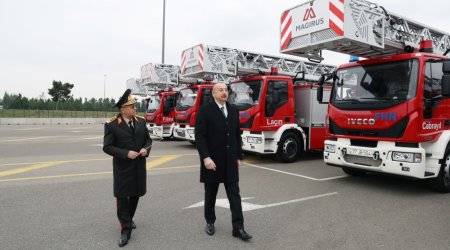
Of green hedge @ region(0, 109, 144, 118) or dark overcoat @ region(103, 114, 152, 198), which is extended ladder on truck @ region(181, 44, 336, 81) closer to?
dark overcoat @ region(103, 114, 152, 198)

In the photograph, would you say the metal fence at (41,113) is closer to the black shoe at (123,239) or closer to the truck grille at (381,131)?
the truck grille at (381,131)

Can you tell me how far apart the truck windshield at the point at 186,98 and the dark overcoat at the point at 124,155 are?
29.2ft

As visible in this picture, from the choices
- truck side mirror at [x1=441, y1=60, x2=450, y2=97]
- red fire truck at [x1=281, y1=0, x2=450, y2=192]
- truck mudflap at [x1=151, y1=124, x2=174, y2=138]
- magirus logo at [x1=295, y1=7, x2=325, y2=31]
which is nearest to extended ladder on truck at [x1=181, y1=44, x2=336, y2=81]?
truck mudflap at [x1=151, y1=124, x2=174, y2=138]

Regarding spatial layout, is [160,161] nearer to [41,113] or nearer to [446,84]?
[446,84]

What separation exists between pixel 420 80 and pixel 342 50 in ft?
5.09

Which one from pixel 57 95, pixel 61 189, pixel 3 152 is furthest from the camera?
pixel 57 95

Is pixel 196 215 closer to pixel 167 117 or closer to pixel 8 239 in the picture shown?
pixel 8 239

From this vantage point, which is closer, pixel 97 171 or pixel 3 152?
pixel 97 171

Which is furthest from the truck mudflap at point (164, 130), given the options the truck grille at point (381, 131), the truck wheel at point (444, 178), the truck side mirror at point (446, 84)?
the truck side mirror at point (446, 84)

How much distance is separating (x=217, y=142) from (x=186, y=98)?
31.3 ft

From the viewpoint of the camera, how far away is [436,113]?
19.0ft

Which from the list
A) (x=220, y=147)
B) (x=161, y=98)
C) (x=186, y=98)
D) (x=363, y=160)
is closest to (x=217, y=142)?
(x=220, y=147)

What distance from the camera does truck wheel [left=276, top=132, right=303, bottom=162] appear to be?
360 inches

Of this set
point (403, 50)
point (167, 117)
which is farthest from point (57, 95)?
point (403, 50)
